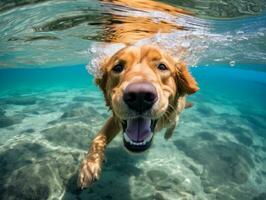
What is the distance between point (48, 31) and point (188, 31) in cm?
652

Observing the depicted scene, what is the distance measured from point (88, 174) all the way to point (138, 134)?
144cm

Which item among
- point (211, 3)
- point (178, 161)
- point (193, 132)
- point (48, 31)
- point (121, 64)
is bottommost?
point (193, 132)

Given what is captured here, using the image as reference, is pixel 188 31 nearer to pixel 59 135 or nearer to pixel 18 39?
pixel 59 135

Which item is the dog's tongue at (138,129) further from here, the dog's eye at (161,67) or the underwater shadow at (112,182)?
the underwater shadow at (112,182)

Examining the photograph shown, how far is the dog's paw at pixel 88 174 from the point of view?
5.55 meters

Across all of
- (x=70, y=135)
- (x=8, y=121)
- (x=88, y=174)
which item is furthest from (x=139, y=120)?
(x=8, y=121)

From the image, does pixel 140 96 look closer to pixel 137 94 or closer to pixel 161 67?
pixel 137 94

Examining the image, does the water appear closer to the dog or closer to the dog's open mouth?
the dog

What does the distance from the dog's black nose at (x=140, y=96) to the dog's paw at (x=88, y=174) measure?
1.96 m

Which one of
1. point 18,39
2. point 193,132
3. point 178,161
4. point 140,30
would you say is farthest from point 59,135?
point 18,39

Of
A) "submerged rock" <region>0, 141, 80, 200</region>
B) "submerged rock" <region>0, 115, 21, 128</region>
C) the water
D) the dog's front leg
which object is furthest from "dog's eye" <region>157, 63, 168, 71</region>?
"submerged rock" <region>0, 115, 21, 128</region>

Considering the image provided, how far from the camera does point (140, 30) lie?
11.3 metres

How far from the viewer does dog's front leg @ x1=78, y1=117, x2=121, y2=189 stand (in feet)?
18.3

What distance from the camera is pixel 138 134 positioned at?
5004mm
